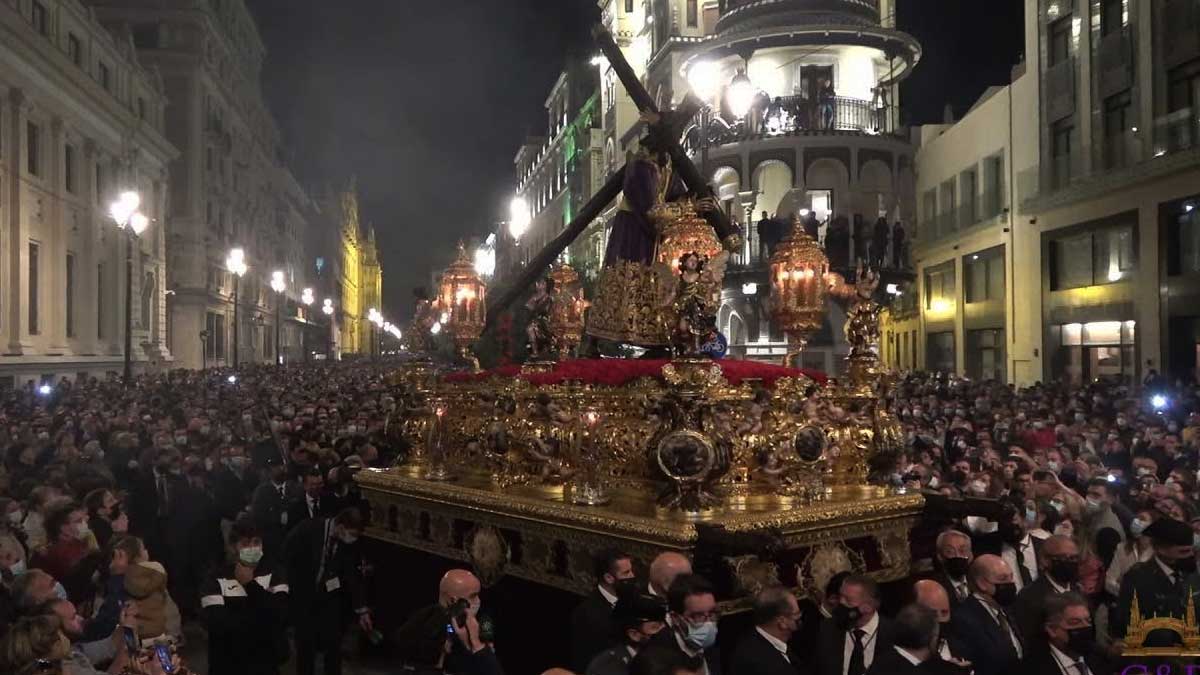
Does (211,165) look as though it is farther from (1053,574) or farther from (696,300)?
(1053,574)

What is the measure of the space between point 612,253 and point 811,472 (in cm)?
320

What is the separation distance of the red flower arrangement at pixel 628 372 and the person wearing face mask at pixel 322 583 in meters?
2.14

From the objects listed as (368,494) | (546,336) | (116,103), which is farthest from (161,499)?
(116,103)

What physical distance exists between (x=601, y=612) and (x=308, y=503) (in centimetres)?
521

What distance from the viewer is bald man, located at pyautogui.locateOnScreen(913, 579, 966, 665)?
5.43 m

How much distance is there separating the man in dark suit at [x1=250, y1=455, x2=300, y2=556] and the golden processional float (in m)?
0.94

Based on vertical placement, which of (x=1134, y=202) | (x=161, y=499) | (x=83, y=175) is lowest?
(x=161, y=499)

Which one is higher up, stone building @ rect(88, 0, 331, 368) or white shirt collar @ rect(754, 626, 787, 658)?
stone building @ rect(88, 0, 331, 368)

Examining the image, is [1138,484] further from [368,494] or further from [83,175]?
[83,175]

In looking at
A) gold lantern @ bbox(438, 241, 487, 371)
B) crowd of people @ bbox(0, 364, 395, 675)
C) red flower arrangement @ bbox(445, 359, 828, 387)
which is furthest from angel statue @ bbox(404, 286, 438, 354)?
red flower arrangement @ bbox(445, 359, 828, 387)

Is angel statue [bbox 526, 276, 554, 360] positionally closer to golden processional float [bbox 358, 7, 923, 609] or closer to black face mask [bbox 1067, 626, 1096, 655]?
golden processional float [bbox 358, 7, 923, 609]

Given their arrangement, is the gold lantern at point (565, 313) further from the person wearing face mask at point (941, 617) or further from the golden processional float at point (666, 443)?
the person wearing face mask at point (941, 617)

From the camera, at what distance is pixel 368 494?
10.5 meters

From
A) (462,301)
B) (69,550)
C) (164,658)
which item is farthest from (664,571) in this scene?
(462,301)
